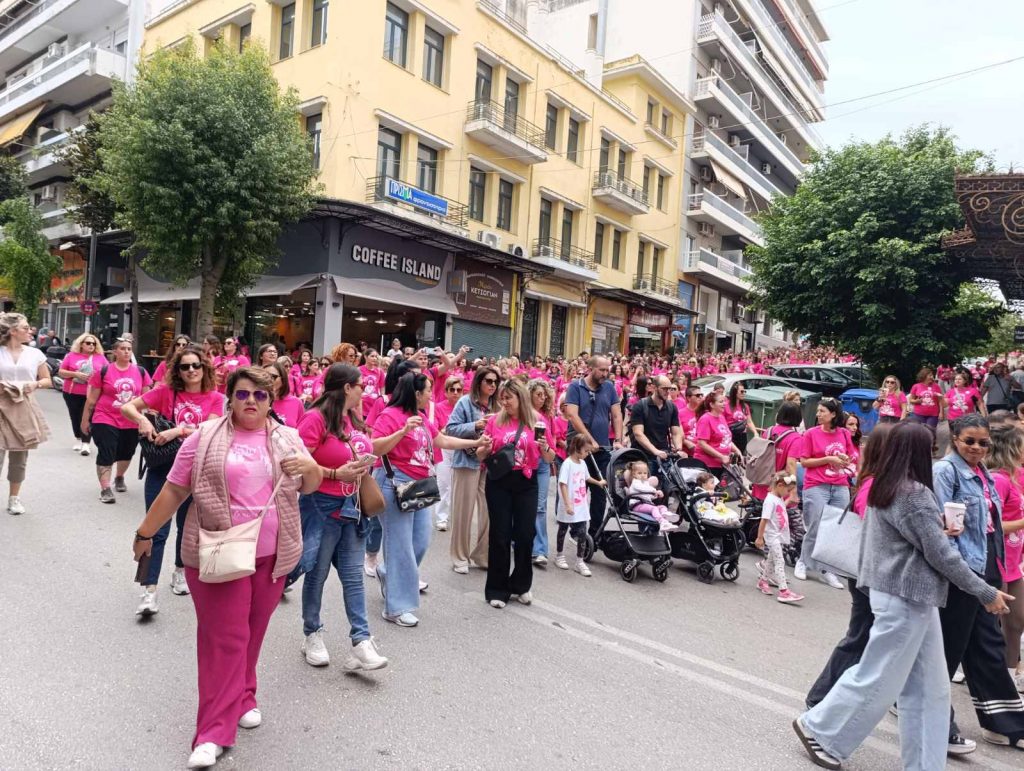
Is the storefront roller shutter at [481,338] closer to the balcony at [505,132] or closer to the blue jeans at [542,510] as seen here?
the balcony at [505,132]

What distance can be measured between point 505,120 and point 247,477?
22.2 meters

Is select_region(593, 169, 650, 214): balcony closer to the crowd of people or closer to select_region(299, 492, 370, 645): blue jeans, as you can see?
the crowd of people

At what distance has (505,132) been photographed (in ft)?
72.6

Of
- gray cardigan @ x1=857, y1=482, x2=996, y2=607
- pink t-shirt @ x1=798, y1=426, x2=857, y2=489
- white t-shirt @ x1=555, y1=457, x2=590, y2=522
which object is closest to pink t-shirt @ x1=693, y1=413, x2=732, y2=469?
pink t-shirt @ x1=798, y1=426, x2=857, y2=489

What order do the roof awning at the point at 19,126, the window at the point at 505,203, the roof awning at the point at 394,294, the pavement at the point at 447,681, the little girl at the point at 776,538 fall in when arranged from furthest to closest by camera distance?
the roof awning at the point at 19,126 < the window at the point at 505,203 < the roof awning at the point at 394,294 < the little girl at the point at 776,538 < the pavement at the point at 447,681

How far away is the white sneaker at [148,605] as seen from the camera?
4336 millimetres

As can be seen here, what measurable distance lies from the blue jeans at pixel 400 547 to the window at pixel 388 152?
16404mm

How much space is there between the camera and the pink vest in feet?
9.48

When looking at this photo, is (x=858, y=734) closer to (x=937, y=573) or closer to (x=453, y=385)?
(x=937, y=573)

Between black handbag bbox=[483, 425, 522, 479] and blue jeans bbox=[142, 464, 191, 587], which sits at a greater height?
black handbag bbox=[483, 425, 522, 479]

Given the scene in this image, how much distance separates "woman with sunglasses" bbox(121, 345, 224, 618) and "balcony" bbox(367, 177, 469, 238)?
46.3 ft

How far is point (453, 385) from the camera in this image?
17.3 feet

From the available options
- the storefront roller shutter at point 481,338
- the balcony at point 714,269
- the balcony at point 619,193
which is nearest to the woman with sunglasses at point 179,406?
the storefront roller shutter at point 481,338

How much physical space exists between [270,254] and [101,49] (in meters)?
16.2
